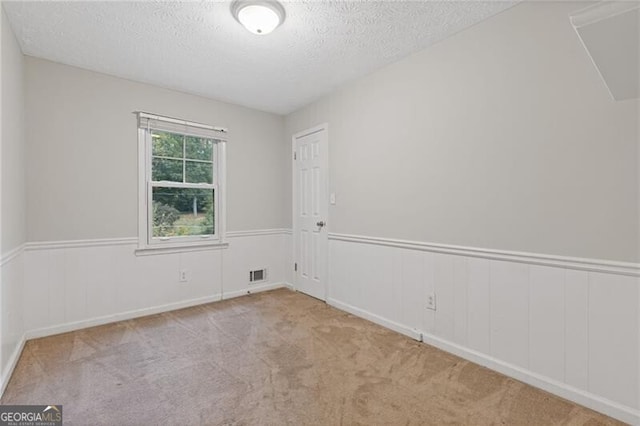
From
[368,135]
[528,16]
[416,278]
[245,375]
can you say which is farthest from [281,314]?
[528,16]

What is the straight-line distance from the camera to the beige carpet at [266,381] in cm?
174

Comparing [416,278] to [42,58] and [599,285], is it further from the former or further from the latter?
[42,58]

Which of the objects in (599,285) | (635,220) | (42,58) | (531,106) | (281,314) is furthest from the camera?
(281,314)

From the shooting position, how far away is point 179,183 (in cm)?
362

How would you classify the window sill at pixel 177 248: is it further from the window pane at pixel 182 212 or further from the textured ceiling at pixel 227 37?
the textured ceiling at pixel 227 37

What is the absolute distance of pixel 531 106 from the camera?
2035mm

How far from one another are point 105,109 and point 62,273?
1.62 meters

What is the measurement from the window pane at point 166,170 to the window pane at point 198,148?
0.57ft

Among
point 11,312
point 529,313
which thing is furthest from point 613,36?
point 11,312

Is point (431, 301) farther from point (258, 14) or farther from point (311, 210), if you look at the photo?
point (258, 14)

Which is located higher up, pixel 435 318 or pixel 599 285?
pixel 599 285

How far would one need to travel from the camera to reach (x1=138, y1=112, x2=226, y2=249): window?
133 inches

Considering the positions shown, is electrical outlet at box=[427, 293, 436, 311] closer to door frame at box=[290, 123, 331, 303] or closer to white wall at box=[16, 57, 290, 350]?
door frame at box=[290, 123, 331, 303]

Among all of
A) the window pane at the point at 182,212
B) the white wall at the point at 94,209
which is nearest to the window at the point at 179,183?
the window pane at the point at 182,212
